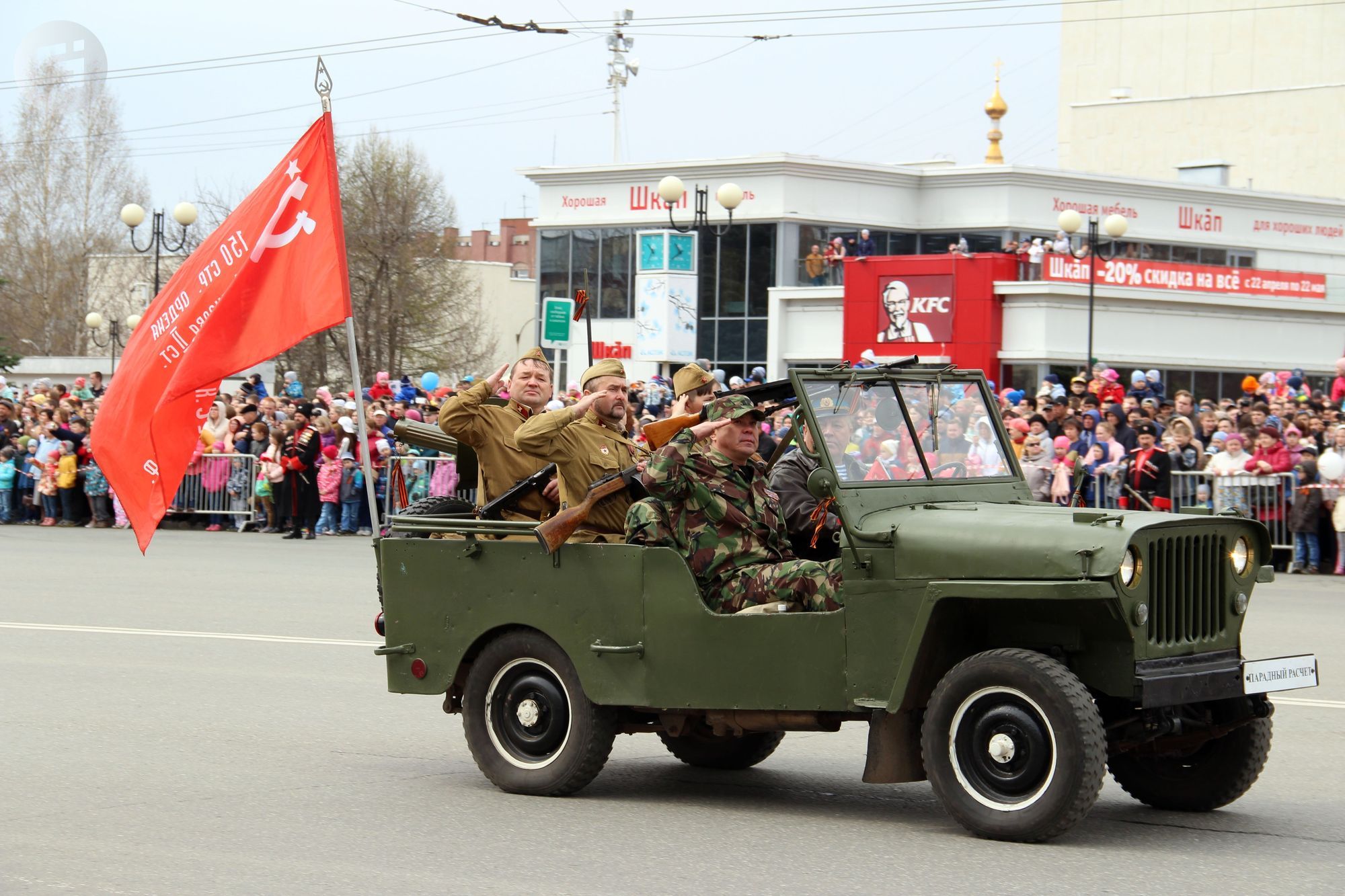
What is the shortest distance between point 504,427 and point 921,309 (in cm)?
3398

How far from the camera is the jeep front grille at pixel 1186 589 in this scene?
6594 millimetres

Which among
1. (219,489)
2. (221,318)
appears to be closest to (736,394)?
(221,318)

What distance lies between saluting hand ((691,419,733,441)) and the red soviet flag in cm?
220

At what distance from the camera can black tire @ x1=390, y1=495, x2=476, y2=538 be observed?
8.48 metres

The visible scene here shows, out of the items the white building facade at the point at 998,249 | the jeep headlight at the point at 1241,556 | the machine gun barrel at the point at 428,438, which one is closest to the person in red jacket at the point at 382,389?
the white building facade at the point at 998,249

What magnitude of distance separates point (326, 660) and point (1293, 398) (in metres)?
14.5

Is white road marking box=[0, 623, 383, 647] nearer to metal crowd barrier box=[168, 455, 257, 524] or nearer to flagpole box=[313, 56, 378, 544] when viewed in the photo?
flagpole box=[313, 56, 378, 544]

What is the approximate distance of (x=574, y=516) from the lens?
7664 millimetres

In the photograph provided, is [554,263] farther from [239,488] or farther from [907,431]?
[907,431]

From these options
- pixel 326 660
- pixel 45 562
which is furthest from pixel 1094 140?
pixel 326 660

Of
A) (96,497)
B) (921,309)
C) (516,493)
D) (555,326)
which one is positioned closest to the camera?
(516,493)

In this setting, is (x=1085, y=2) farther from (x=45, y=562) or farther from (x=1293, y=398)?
(x=45, y=562)

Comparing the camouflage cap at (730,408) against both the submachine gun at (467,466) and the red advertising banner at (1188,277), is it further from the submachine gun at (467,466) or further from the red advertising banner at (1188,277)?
the red advertising banner at (1188,277)

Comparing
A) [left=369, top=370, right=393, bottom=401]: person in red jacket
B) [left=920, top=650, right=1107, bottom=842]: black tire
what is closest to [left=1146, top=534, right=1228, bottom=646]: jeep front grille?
[left=920, top=650, right=1107, bottom=842]: black tire
